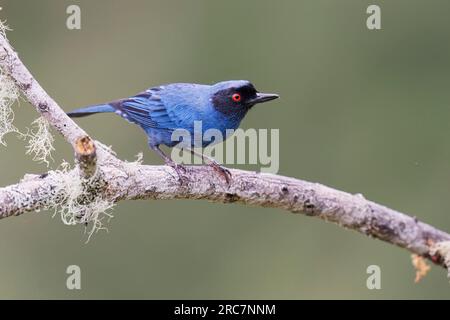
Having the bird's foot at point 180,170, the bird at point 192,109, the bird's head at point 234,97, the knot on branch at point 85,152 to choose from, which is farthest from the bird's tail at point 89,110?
the knot on branch at point 85,152

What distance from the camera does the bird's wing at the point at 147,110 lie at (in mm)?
5852

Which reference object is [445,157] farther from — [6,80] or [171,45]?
[6,80]

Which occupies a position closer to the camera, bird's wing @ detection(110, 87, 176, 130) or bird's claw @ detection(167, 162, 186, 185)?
bird's claw @ detection(167, 162, 186, 185)

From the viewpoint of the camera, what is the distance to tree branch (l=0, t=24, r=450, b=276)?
14.3 feet

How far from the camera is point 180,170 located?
16.7 ft

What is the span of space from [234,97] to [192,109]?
320 millimetres

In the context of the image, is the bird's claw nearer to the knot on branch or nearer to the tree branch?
the tree branch

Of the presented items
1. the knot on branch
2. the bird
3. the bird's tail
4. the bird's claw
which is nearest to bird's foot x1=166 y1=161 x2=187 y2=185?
the bird's claw

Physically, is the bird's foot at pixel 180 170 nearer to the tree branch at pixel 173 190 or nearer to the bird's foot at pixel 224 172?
the tree branch at pixel 173 190

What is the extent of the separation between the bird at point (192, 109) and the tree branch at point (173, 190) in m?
0.57

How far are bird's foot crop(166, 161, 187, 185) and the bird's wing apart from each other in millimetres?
644

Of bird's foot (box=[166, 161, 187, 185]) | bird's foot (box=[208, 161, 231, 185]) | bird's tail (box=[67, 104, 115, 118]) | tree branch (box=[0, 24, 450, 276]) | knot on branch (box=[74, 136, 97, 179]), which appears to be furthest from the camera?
bird's tail (box=[67, 104, 115, 118])

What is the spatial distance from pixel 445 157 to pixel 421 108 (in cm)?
69

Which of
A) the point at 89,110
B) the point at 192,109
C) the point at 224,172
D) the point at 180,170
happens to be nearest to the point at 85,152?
the point at 180,170
